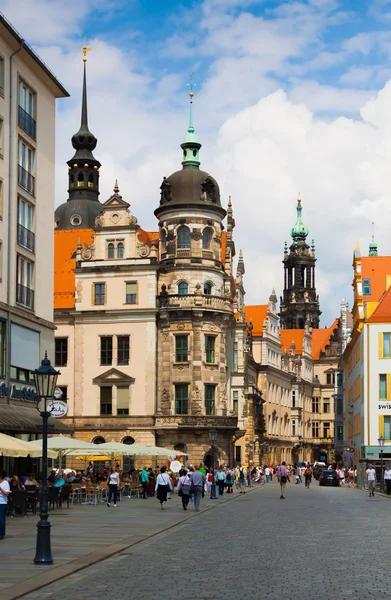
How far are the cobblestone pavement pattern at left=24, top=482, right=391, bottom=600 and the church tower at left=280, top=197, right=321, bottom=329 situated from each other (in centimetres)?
13899

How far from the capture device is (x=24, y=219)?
45438 millimetres

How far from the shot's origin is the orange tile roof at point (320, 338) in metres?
157

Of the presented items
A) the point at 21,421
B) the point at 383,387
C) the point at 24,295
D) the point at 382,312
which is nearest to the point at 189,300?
the point at 382,312

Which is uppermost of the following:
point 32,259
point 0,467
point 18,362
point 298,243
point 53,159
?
point 298,243

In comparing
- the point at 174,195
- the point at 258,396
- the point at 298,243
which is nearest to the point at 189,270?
the point at 174,195

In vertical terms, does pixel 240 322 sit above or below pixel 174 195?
below

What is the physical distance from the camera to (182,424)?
74438 millimetres

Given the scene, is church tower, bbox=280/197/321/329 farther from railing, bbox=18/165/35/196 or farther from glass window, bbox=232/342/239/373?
railing, bbox=18/165/35/196

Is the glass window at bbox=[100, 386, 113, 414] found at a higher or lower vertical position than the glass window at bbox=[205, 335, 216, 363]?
lower

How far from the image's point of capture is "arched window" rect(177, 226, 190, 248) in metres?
77.6

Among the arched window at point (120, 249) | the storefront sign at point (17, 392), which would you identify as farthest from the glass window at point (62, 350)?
the storefront sign at point (17, 392)

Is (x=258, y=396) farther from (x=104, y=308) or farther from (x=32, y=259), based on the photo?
(x=32, y=259)

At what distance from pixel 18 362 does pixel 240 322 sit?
45.8 meters

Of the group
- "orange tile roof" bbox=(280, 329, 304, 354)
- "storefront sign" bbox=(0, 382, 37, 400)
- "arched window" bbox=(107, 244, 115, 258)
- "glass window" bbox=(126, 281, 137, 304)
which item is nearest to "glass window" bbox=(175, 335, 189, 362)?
"glass window" bbox=(126, 281, 137, 304)
